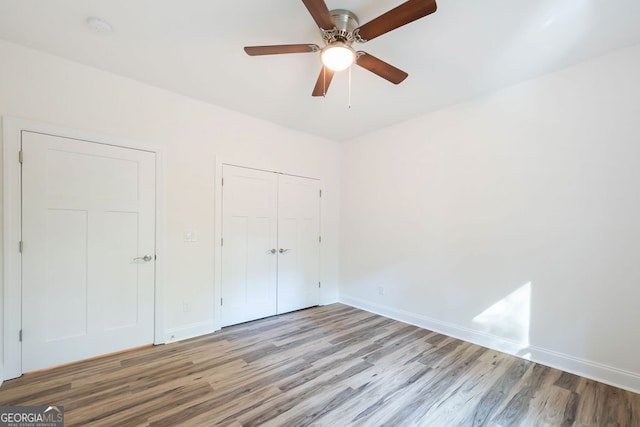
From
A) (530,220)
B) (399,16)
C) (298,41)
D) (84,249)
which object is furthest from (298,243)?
(399,16)

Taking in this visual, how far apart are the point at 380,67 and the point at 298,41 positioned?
0.70 m

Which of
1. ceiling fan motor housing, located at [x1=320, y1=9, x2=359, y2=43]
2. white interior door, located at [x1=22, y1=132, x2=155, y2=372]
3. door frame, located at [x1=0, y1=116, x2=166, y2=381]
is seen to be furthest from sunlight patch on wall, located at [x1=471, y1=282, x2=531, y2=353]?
door frame, located at [x1=0, y1=116, x2=166, y2=381]

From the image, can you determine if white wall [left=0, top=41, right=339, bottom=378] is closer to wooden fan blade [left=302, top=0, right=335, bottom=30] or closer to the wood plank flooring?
the wood plank flooring

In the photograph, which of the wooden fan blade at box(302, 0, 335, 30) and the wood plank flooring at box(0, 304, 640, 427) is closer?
the wooden fan blade at box(302, 0, 335, 30)

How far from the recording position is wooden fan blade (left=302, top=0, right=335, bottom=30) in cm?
150

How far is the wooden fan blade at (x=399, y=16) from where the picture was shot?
1468 mm

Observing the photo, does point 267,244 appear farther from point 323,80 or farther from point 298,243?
point 323,80

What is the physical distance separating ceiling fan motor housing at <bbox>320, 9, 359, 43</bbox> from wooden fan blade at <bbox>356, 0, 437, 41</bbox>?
12cm

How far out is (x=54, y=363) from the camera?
2.39 meters

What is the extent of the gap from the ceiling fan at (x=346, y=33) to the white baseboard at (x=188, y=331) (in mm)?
2872

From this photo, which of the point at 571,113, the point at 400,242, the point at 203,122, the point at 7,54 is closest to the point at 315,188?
the point at 400,242

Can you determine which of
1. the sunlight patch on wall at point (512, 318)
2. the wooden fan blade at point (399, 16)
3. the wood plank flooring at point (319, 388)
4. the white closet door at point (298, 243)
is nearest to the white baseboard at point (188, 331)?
the wood plank flooring at point (319, 388)

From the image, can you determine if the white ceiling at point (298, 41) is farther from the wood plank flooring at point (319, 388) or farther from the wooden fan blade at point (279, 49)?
the wood plank flooring at point (319, 388)

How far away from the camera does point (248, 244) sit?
141 inches
